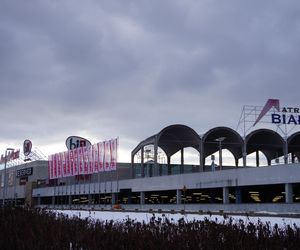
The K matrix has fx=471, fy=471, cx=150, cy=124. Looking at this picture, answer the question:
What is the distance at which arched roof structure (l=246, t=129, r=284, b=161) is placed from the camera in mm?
70125

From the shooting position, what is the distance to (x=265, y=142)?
246 ft

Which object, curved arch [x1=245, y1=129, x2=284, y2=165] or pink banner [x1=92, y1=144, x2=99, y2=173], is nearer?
curved arch [x1=245, y1=129, x2=284, y2=165]

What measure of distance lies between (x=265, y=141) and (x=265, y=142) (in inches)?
12.1

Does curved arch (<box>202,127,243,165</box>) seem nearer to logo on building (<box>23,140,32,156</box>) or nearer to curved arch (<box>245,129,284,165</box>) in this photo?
curved arch (<box>245,129,284,165</box>)

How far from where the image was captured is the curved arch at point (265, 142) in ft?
230

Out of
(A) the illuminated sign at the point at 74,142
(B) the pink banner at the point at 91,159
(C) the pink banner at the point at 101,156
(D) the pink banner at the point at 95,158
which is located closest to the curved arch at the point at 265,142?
(C) the pink banner at the point at 101,156

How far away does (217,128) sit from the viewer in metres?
68.4

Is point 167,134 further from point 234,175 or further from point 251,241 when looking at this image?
point 251,241

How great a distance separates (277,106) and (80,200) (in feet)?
172

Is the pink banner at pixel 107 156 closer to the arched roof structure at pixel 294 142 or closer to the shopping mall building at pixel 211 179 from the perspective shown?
the shopping mall building at pixel 211 179

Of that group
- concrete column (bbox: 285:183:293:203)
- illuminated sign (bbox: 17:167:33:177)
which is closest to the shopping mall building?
concrete column (bbox: 285:183:293:203)

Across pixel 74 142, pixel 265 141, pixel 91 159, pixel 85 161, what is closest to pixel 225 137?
pixel 265 141

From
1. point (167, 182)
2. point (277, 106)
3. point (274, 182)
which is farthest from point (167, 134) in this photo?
point (274, 182)

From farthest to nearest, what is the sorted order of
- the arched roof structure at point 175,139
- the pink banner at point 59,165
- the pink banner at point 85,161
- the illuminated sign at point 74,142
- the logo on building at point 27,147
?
the logo on building at point 27,147, the illuminated sign at point 74,142, the pink banner at point 59,165, the pink banner at point 85,161, the arched roof structure at point 175,139
